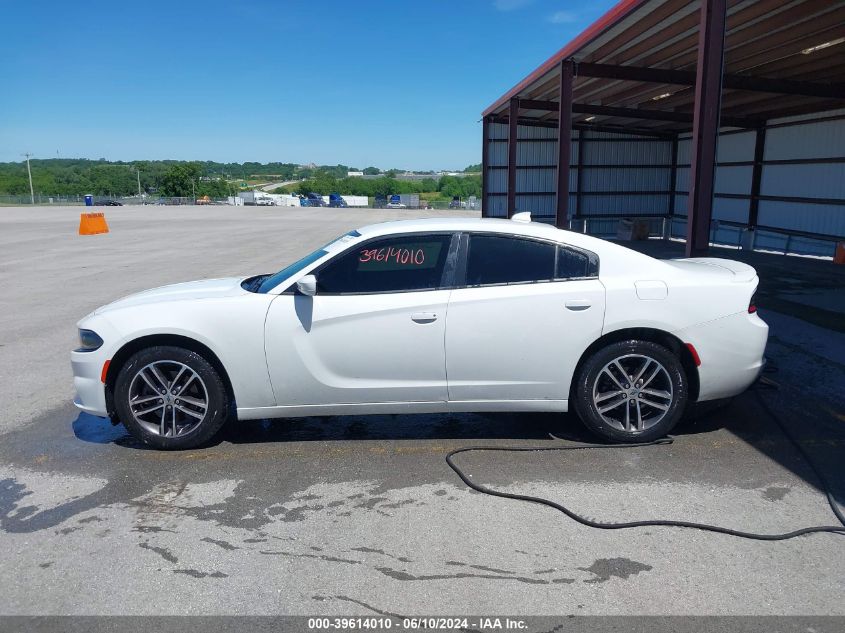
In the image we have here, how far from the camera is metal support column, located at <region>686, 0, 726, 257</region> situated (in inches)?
327

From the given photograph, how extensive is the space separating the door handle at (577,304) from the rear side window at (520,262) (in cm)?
22

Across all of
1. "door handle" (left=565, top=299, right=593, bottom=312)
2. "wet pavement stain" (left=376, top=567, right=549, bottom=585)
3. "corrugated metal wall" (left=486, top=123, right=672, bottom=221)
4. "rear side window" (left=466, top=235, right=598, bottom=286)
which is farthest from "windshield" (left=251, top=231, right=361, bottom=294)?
"corrugated metal wall" (left=486, top=123, right=672, bottom=221)

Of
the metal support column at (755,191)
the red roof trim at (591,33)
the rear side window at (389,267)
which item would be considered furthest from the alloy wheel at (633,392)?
the metal support column at (755,191)

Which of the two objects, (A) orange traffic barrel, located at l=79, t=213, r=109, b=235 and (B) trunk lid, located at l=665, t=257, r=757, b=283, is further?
(A) orange traffic barrel, located at l=79, t=213, r=109, b=235

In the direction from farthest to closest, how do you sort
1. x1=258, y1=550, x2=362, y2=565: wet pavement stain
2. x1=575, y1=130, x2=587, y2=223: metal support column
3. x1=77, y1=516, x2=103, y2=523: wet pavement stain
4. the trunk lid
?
1. x1=575, y1=130, x2=587, y2=223: metal support column
2. the trunk lid
3. x1=77, y1=516, x2=103, y2=523: wet pavement stain
4. x1=258, y1=550, x2=362, y2=565: wet pavement stain

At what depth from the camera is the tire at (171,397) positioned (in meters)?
4.54

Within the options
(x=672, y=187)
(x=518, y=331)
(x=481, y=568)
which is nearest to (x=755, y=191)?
(x=672, y=187)

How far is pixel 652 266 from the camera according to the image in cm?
473

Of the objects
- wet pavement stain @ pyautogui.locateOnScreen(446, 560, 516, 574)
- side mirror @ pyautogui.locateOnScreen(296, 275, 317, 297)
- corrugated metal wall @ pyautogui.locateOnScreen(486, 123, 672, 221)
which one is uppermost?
corrugated metal wall @ pyautogui.locateOnScreen(486, 123, 672, 221)

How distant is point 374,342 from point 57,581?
2261mm

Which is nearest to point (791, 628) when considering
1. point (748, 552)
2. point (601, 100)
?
point (748, 552)

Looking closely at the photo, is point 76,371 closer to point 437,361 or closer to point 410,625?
point 437,361

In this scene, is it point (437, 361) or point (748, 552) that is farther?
point (437, 361)

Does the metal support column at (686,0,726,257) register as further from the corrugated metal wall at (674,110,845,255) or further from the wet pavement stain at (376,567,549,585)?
the corrugated metal wall at (674,110,845,255)
